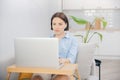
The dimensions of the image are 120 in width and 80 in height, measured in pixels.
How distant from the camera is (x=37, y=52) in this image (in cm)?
164

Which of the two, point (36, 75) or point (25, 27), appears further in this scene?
point (25, 27)

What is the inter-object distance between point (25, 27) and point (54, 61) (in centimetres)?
139

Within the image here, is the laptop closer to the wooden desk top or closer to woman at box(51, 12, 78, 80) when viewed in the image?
the wooden desk top

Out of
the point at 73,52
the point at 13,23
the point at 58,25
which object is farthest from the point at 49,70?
the point at 13,23

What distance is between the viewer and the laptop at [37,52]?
1.61 m

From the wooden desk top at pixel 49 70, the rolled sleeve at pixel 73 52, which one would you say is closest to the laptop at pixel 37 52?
the wooden desk top at pixel 49 70

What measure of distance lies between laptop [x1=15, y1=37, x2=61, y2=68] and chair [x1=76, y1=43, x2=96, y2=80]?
64 cm

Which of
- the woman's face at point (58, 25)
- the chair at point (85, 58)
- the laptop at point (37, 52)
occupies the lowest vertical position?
the chair at point (85, 58)

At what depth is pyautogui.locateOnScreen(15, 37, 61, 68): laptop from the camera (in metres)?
1.61

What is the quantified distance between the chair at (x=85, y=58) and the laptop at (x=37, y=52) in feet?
2.08

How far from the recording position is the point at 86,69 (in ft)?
7.44

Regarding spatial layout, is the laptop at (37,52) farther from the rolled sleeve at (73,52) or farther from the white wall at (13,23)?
the white wall at (13,23)

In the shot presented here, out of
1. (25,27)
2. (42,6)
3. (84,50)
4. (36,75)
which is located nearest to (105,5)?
(42,6)

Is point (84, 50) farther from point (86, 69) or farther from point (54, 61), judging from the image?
point (54, 61)
